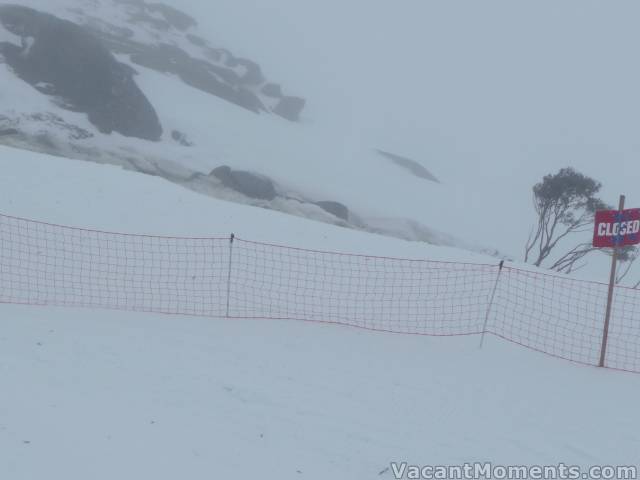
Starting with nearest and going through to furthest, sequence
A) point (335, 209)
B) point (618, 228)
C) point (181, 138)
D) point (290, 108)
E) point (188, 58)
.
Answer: point (618, 228), point (335, 209), point (181, 138), point (188, 58), point (290, 108)

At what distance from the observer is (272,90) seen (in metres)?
63.1

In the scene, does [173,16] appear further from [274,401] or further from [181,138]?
[274,401]

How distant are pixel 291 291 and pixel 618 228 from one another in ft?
13.5

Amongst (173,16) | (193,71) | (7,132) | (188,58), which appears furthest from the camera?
(173,16)

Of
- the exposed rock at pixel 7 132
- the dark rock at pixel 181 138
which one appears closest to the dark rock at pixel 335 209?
the dark rock at pixel 181 138

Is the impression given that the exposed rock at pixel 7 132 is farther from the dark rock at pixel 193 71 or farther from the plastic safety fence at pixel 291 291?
the dark rock at pixel 193 71

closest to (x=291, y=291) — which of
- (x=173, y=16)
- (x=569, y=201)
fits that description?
(x=569, y=201)

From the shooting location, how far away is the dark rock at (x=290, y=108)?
5975cm

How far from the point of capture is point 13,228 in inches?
325

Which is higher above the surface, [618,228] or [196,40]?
[196,40]

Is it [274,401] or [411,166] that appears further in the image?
[411,166]

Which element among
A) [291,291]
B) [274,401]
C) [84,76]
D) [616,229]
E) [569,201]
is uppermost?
[84,76]

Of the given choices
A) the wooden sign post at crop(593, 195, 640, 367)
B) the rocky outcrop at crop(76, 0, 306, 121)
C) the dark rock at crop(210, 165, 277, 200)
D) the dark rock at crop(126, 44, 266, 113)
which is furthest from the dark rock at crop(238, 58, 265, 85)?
the wooden sign post at crop(593, 195, 640, 367)

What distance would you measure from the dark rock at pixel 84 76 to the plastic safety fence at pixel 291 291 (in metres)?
29.9
